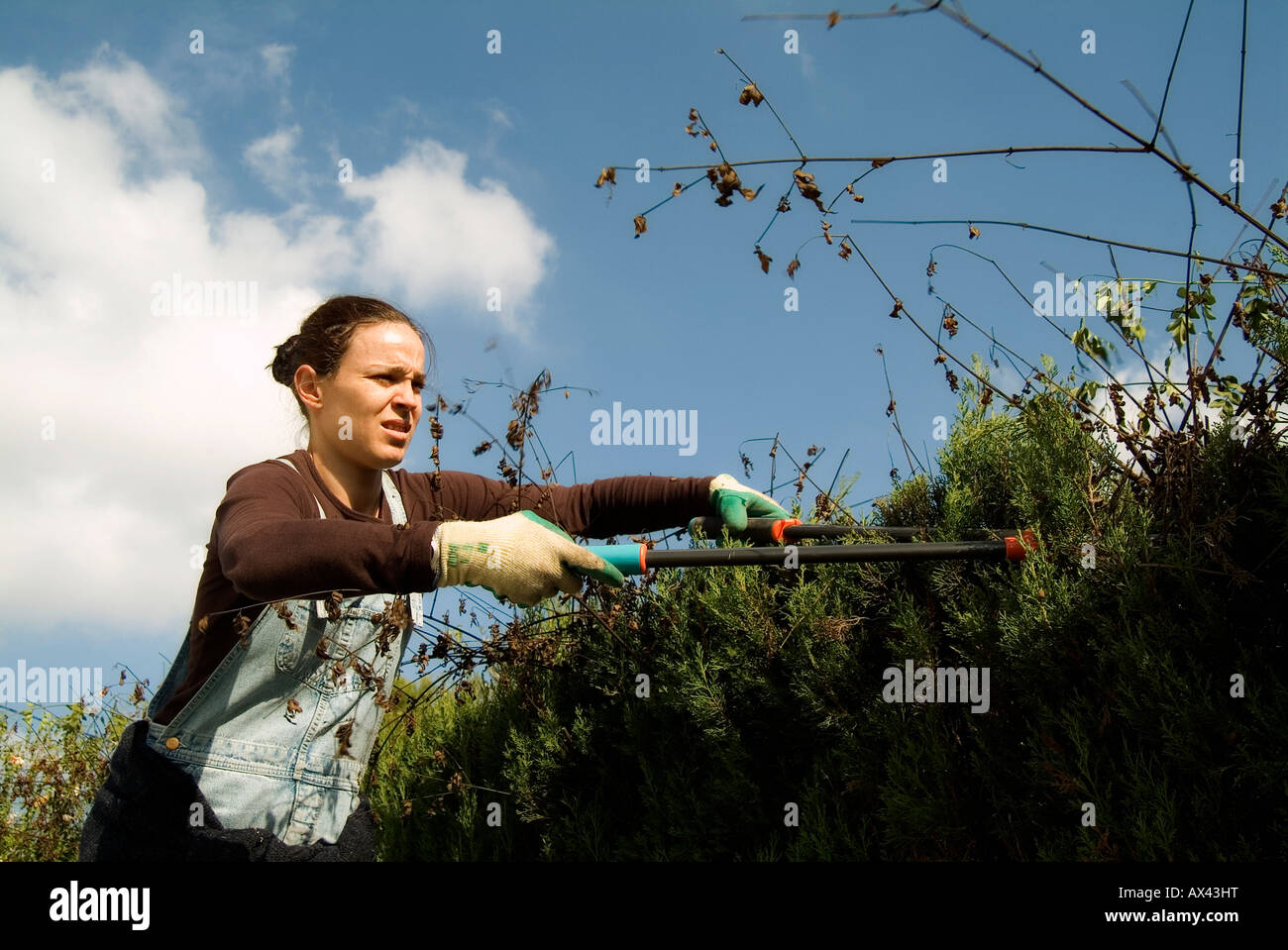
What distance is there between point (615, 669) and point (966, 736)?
148 cm

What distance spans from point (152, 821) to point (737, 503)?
8.06ft

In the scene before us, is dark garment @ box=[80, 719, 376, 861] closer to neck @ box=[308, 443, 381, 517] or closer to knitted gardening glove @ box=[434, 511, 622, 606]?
neck @ box=[308, 443, 381, 517]

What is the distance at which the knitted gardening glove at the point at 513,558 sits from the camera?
2830 mm

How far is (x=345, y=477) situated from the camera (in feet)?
13.0

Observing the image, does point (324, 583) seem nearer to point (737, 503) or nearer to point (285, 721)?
point (285, 721)

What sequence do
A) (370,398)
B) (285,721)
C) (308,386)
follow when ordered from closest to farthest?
(285,721) < (370,398) < (308,386)

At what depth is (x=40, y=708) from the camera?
829 centimetres

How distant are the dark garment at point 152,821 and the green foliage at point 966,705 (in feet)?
2.81

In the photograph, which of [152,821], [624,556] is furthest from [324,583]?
[152,821]

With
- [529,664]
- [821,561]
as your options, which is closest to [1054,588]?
[821,561]

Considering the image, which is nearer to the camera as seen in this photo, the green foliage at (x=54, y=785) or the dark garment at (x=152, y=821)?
the dark garment at (x=152, y=821)

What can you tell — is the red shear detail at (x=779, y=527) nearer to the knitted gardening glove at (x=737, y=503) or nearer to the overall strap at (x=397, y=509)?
the knitted gardening glove at (x=737, y=503)

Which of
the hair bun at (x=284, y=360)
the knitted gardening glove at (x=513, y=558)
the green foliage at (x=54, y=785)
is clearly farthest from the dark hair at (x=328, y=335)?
the green foliage at (x=54, y=785)

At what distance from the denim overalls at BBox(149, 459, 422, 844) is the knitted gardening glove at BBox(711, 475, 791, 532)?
1.35m
